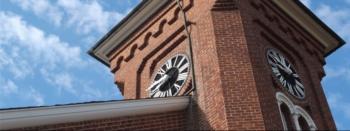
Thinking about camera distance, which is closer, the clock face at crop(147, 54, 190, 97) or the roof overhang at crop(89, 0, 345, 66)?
the clock face at crop(147, 54, 190, 97)

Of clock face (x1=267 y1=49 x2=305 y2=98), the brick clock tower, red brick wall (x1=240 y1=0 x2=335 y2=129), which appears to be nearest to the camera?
the brick clock tower

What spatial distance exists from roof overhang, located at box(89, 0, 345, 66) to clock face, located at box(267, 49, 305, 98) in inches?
91.3

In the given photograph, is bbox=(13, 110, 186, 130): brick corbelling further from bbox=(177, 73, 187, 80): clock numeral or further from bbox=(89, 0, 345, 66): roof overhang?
bbox=(89, 0, 345, 66): roof overhang

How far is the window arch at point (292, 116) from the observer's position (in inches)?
490

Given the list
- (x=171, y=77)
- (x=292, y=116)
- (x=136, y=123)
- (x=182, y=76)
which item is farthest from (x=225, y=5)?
(x=136, y=123)

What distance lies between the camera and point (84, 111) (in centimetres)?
1098

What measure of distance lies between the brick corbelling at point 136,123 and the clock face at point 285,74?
9.12ft

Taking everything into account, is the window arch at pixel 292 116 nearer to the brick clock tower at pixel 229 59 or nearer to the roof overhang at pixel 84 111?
the brick clock tower at pixel 229 59

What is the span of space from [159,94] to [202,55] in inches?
67.8

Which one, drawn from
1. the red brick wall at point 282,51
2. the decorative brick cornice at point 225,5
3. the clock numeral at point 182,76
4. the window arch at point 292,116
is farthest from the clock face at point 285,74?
the clock numeral at point 182,76

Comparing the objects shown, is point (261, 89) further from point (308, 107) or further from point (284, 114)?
point (308, 107)

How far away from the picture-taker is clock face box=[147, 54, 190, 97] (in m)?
13.9

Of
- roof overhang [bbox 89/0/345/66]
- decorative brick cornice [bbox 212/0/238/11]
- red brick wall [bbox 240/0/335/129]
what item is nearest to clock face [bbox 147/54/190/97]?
decorative brick cornice [bbox 212/0/238/11]

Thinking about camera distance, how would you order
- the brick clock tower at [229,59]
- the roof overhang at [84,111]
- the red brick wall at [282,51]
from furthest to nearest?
the red brick wall at [282,51] < the brick clock tower at [229,59] < the roof overhang at [84,111]
